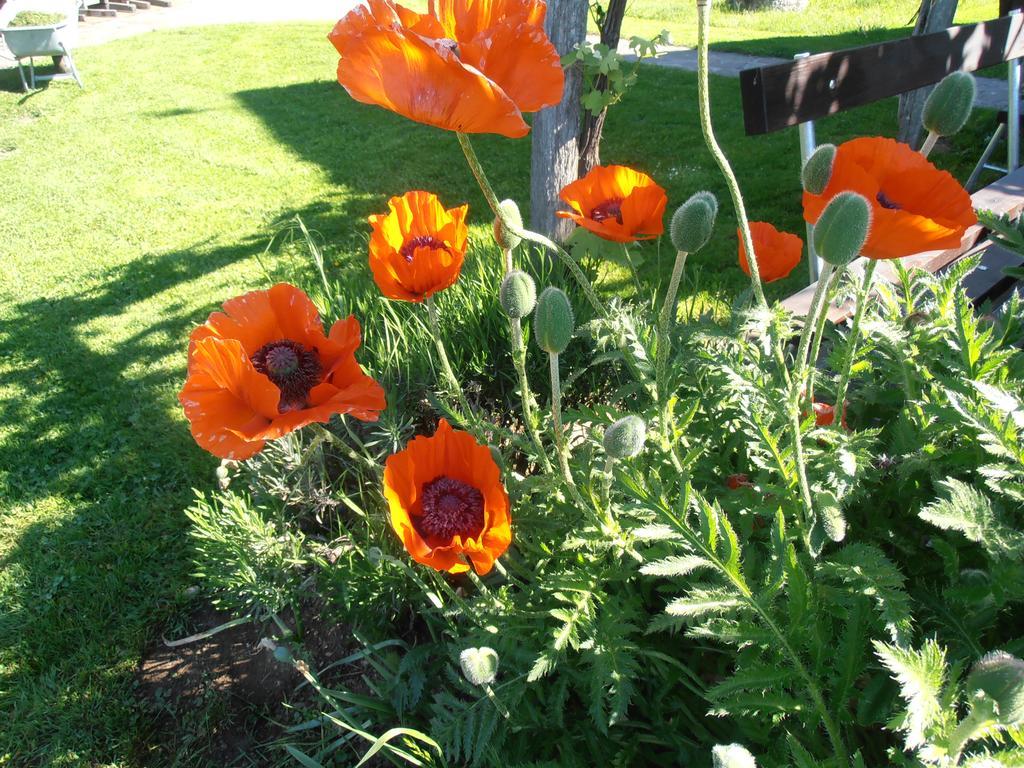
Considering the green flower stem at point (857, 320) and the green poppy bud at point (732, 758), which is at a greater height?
the green flower stem at point (857, 320)

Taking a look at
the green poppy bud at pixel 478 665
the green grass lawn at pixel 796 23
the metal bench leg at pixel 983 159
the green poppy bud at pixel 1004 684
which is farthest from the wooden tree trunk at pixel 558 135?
the green grass lawn at pixel 796 23

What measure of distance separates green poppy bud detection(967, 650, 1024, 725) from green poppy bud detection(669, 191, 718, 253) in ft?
2.02

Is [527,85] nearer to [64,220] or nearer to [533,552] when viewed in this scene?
[533,552]

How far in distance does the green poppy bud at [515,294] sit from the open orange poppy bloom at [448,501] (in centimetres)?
27

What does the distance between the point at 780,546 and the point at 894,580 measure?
0.54 feet

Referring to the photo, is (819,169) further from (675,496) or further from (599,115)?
(599,115)

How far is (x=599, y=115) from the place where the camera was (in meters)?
3.54

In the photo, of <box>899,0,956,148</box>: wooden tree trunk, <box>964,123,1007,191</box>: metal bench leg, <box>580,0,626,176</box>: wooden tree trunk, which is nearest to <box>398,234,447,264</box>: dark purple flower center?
<box>580,0,626,176</box>: wooden tree trunk

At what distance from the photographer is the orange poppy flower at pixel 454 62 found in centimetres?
88

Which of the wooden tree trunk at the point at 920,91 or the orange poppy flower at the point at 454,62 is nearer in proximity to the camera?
the orange poppy flower at the point at 454,62

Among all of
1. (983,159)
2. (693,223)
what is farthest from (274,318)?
(983,159)

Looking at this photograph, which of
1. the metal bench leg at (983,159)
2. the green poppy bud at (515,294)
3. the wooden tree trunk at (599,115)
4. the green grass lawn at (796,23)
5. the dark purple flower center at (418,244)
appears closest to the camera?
the green poppy bud at (515,294)

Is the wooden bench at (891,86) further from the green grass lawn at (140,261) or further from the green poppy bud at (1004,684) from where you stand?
the green poppy bud at (1004,684)

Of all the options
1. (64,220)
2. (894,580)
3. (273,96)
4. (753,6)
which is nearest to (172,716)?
(894,580)
